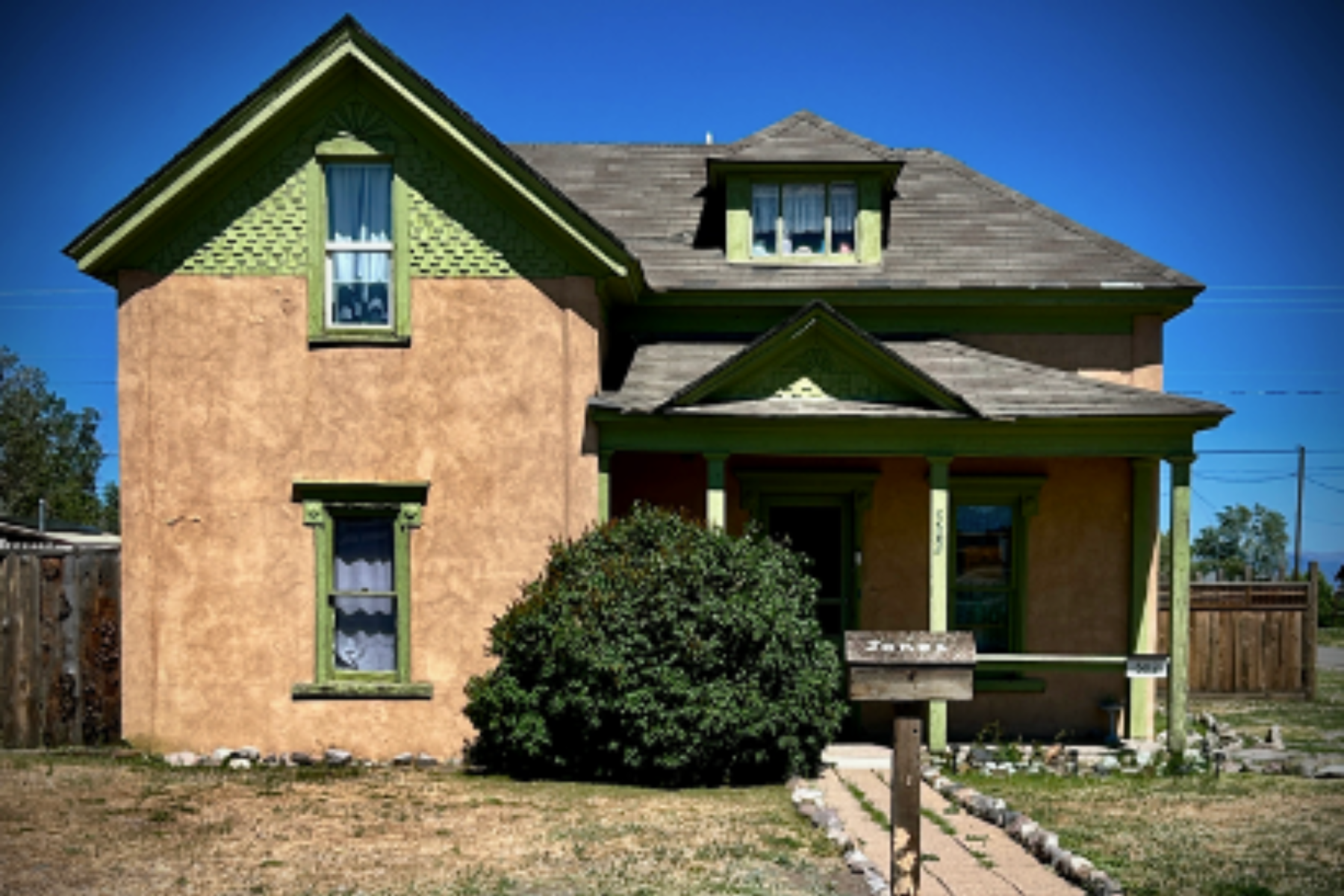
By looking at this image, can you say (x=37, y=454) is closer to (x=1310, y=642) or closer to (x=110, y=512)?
(x=110, y=512)

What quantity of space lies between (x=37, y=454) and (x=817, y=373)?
60.1m

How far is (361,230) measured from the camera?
43.0ft

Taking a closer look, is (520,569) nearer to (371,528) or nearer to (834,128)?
(371,528)

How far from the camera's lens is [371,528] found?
13117mm

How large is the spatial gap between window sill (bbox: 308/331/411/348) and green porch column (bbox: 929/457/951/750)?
625cm

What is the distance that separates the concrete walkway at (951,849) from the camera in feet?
26.0

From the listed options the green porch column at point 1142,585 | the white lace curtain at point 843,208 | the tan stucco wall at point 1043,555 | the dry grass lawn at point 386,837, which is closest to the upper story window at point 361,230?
the tan stucco wall at point 1043,555

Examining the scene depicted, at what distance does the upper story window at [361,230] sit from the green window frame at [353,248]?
7 cm

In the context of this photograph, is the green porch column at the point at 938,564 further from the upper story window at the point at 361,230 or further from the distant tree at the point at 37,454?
the distant tree at the point at 37,454

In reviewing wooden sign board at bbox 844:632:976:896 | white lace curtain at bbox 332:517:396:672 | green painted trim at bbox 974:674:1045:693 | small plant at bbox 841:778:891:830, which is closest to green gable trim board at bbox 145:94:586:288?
white lace curtain at bbox 332:517:396:672

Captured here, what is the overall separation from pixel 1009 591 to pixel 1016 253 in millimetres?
4514

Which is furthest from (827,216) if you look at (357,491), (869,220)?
(357,491)

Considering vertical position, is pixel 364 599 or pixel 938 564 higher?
pixel 938 564

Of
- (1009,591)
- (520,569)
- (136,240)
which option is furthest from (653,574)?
(136,240)
